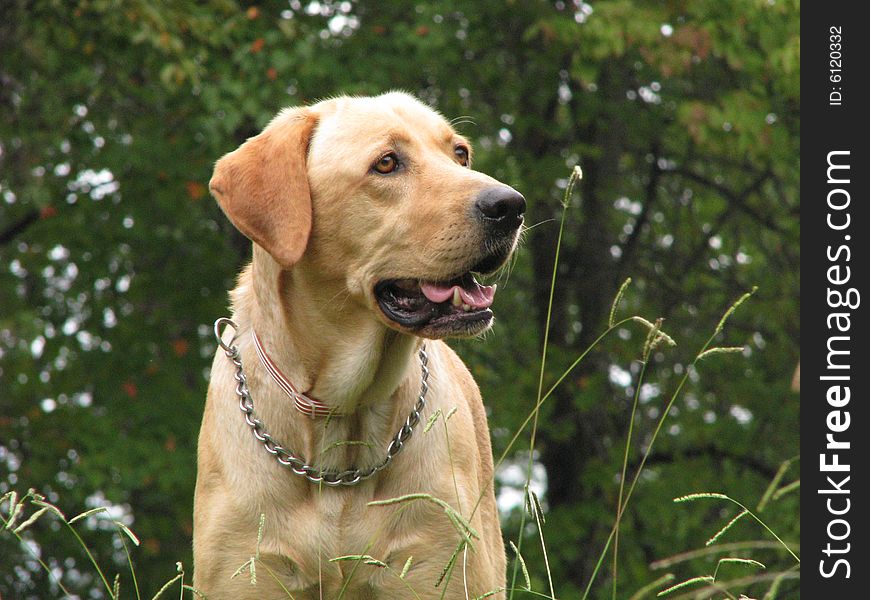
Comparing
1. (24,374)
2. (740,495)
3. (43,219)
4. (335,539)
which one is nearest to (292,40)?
(43,219)

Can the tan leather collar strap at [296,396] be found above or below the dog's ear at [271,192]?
below

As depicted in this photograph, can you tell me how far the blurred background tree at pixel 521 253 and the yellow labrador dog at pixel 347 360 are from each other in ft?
15.9

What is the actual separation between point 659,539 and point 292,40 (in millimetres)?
5763

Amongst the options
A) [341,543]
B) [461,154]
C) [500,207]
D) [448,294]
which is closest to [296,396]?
[341,543]

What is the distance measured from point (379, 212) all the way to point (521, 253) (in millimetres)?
8727

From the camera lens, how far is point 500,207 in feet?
12.1

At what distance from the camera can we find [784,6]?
25.1ft

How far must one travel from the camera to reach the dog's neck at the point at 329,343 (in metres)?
3.95

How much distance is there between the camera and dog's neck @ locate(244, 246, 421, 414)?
3951 mm

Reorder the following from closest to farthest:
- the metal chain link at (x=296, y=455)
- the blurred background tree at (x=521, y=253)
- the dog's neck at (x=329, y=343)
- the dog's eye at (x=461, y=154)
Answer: the metal chain link at (x=296, y=455)
the dog's neck at (x=329, y=343)
the dog's eye at (x=461, y=154)
the blurred background tree at (x=521, y=253)

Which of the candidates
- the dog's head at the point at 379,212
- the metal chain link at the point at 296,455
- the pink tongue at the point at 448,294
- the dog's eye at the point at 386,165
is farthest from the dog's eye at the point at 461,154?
the metal chain link at the point at 296,455

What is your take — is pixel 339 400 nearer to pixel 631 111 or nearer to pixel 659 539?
pixel 631 111

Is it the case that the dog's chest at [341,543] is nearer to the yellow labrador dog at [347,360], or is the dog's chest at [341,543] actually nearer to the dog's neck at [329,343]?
the yellow labrador dog at [347,360]

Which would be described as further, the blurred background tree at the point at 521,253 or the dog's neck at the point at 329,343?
the blurred background tree at the point at 521,253
